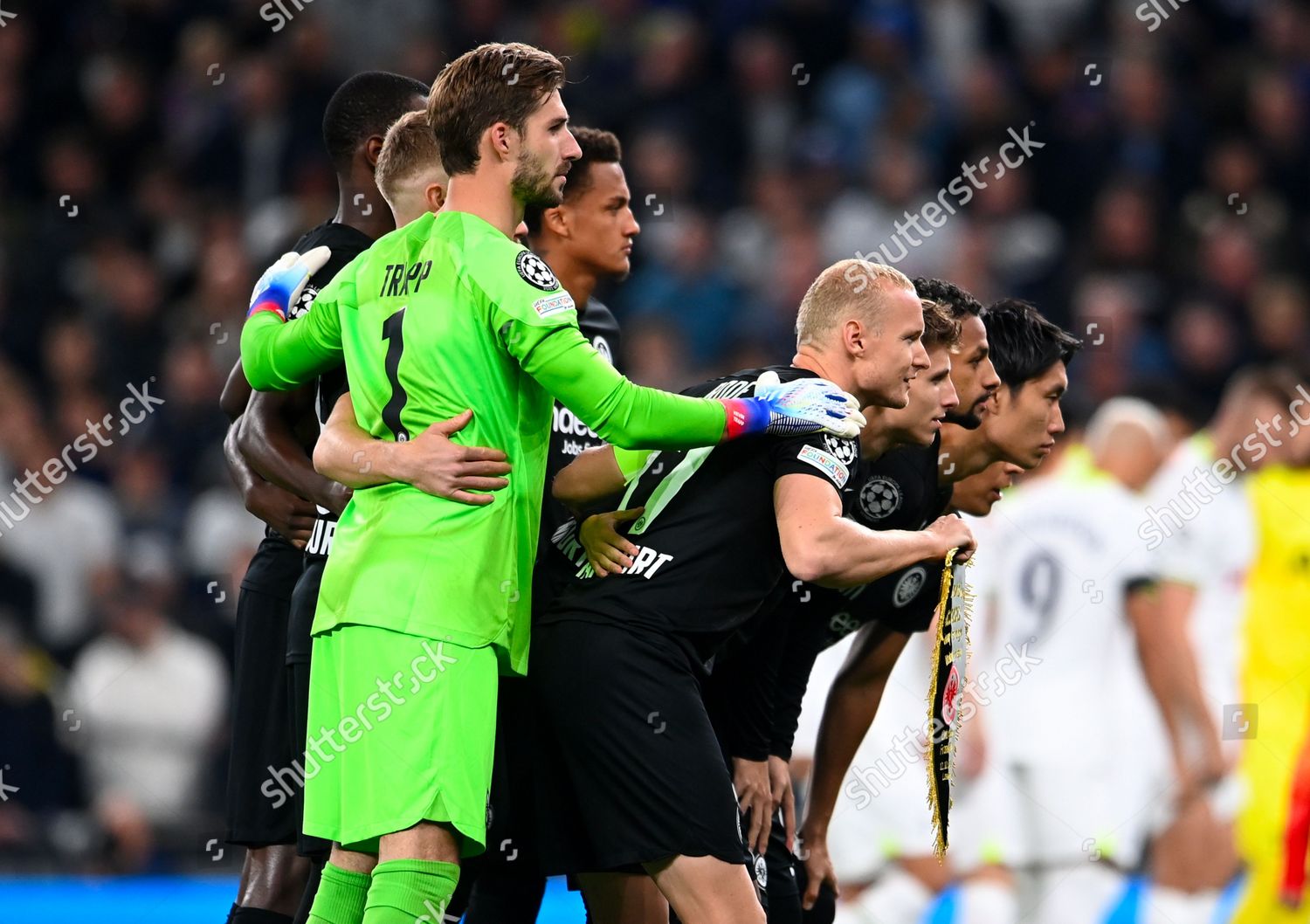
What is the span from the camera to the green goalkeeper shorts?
3.38m

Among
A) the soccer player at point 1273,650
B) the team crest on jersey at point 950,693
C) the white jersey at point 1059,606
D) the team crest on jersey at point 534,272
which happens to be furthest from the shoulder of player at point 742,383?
the soccer player at point 1273,650

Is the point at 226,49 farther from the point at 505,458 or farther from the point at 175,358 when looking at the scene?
the point at 505,458

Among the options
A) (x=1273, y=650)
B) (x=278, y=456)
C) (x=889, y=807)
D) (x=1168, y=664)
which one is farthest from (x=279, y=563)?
(x=1273, y=650)

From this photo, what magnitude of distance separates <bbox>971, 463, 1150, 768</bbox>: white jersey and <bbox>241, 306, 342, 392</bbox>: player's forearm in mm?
4053

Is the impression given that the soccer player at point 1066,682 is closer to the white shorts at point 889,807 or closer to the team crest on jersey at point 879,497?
the white shorts at point 889,807

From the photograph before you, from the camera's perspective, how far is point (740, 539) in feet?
12.5

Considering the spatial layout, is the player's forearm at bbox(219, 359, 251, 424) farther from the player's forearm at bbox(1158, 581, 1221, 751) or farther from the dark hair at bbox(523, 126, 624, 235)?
the player's forearm at bbox(1158, 581, 1221, 751)

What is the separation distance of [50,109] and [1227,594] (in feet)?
24.9

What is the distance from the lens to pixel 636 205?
404 inches

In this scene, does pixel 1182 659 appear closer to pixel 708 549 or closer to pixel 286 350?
pixel 708 549

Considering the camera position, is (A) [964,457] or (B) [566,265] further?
(B) [566,265]

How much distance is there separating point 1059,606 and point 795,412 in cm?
386

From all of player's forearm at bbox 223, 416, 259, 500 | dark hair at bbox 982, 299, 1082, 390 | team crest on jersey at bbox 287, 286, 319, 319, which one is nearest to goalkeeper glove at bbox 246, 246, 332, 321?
team crest on jersey at bbox 287, 286, 319, 319

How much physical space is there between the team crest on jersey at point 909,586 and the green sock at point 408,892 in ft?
5.43
